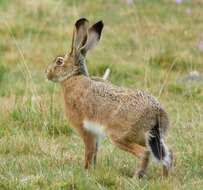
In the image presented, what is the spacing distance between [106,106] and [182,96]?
3.09 meters

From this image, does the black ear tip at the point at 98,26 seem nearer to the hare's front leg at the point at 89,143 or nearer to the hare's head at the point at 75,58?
the hare's head at the point at 75,58

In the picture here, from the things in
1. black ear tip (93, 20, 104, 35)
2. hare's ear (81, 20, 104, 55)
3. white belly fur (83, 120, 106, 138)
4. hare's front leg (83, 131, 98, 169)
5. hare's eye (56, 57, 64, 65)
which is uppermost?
black ear tip (93, 20, 104, 35)

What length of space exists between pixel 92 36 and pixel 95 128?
0.93 meters

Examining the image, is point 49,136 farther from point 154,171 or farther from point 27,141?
point 154,171

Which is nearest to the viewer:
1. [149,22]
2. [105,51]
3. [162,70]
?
[162,70]

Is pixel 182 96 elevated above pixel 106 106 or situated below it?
below

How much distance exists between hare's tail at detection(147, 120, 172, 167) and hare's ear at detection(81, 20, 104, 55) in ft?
3.23

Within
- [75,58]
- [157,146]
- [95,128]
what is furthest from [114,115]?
[75,58]

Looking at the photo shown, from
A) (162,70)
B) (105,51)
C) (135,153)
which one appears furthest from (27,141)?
(105,51)

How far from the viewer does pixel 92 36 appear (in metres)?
6.16

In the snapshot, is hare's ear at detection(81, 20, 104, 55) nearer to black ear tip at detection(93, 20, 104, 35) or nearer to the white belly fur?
black ear tip at detection(93, 20, 104, 35)

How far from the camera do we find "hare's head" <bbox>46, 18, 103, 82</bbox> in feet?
19.6

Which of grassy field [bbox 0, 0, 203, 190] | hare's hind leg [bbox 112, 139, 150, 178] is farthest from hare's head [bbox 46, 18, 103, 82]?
hare's hind leg [bbox 112, 139, 150, 178]

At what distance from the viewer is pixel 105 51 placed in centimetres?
1036
